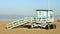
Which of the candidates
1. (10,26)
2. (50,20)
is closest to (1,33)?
(10,26)

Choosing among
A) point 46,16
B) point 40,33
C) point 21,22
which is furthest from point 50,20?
point 40,33

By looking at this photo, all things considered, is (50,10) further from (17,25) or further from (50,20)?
(17,25)

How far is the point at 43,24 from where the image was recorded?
32250 mm

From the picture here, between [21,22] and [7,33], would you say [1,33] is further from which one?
[21,22]

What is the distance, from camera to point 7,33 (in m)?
25.7

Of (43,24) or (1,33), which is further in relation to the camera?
(43,24)

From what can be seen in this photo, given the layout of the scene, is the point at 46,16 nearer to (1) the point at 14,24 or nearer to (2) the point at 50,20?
(2) the point at 50,20

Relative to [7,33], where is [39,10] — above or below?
above

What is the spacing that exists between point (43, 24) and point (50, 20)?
112 centimetres

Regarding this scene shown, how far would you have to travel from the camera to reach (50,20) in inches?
1286

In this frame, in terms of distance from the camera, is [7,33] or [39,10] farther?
[39,10]

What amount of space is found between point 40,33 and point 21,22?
749 cm

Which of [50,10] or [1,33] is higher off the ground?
[50,10]

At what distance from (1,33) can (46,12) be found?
935 centimetres
